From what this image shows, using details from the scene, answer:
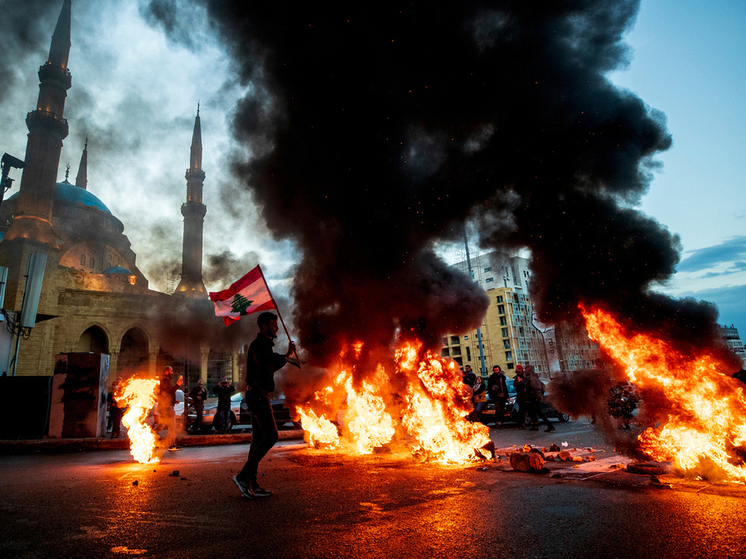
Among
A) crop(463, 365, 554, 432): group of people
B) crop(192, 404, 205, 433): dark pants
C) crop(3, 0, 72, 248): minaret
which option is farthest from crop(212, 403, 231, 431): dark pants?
crop(3, 0, 72, 248): minaret

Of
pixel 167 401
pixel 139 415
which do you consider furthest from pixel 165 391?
pixel 139 415

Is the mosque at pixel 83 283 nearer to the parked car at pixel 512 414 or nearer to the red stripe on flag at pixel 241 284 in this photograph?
the parked car at pixel 512 414

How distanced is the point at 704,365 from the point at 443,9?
7.46 metres

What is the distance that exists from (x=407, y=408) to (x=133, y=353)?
133 feet

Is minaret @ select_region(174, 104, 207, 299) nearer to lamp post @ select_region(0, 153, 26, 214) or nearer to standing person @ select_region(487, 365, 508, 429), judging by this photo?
lamp post @ select_region(0, 153, 26, 214)

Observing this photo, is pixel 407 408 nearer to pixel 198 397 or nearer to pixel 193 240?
pixel 198 397

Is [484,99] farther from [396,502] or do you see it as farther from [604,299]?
[396,502]

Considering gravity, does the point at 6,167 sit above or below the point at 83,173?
below

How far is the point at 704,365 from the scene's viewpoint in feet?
15.7

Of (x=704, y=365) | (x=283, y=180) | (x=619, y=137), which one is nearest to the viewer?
(x=704, y=365)

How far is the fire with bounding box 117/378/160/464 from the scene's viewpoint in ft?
24.2

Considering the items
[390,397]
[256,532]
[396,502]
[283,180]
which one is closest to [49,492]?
[256,532]

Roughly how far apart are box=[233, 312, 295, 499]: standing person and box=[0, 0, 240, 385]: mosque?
3016 centimetres

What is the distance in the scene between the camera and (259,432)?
191 inches
